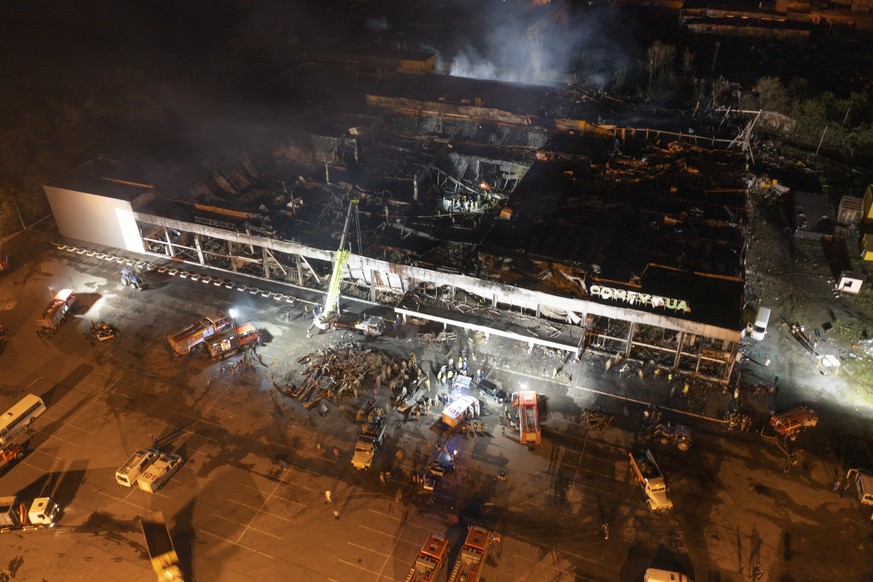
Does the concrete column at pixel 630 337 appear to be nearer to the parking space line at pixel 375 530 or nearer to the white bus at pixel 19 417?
the parking space line at pixel 375 530

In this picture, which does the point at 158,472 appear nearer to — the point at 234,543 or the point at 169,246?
the point at 234,543

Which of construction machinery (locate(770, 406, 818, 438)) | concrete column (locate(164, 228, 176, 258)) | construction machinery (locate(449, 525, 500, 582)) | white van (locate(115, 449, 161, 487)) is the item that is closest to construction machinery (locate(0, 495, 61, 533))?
white van (locate(115, 449, 161, 487))

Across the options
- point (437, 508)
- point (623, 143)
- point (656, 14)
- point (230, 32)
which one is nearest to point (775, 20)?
point (656, 14)

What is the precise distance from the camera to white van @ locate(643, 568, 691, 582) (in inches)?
1122

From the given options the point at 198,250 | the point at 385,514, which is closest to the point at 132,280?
the point at 198,250

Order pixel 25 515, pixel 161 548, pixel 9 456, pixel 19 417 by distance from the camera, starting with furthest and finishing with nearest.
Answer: pixel 19 417
pixel 9 456
pixel 25 515
pixel 161 548

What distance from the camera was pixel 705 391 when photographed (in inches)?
1563

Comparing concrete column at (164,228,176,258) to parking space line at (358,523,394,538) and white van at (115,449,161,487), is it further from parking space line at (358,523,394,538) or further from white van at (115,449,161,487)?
parking space line at (358,523,394,538)

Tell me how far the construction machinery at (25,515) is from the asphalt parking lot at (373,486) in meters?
0.54

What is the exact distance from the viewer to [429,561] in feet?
95.9

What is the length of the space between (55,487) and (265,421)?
12.1 m

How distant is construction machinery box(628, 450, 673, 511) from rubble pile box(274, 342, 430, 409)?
47.2 feet

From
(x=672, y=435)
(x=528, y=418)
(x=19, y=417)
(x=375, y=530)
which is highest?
(x=19, y=417)

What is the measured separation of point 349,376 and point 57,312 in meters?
24.3
